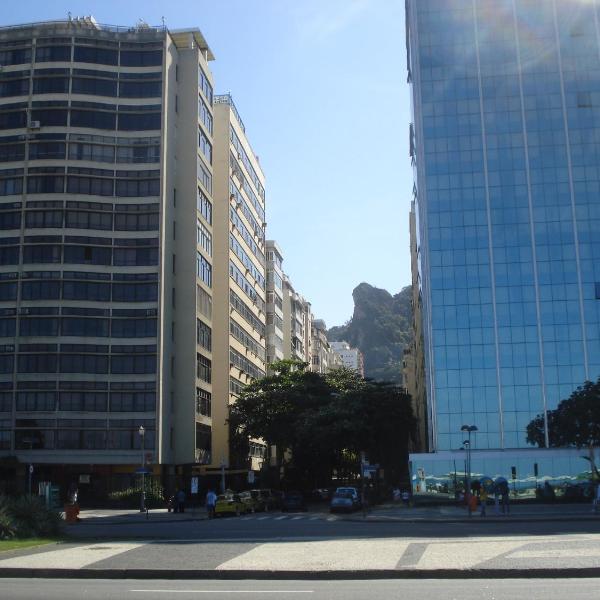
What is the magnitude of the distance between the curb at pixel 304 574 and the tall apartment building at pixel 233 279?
55732mm

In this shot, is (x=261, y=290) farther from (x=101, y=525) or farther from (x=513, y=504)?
(x=101, y=525)

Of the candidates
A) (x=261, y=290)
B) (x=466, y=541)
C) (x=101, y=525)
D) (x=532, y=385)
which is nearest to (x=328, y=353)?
(x=261, y=290)

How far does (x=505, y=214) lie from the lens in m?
68.6

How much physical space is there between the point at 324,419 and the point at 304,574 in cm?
5224

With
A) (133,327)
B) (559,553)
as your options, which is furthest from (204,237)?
(559,553)

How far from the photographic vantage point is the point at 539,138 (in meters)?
69.6

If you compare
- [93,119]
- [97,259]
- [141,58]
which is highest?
[141,58]

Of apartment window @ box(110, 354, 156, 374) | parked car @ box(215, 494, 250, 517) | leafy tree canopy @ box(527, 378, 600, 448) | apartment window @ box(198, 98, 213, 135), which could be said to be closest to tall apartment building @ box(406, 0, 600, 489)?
leafy tree canopy @ box(527, 378, 600, 448)

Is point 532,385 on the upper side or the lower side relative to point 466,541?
upper

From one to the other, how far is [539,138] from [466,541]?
54031 mm

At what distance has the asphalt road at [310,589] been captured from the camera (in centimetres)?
1291

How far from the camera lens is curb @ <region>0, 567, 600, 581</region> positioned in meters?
15.3

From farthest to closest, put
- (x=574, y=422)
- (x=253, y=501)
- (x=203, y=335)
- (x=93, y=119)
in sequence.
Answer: (x=203, y=335) < (x=93, y=119) < (x=574, y=422) < (x=253, y=501)

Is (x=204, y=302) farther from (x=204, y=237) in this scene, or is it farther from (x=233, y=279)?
(x=233, y=279)
